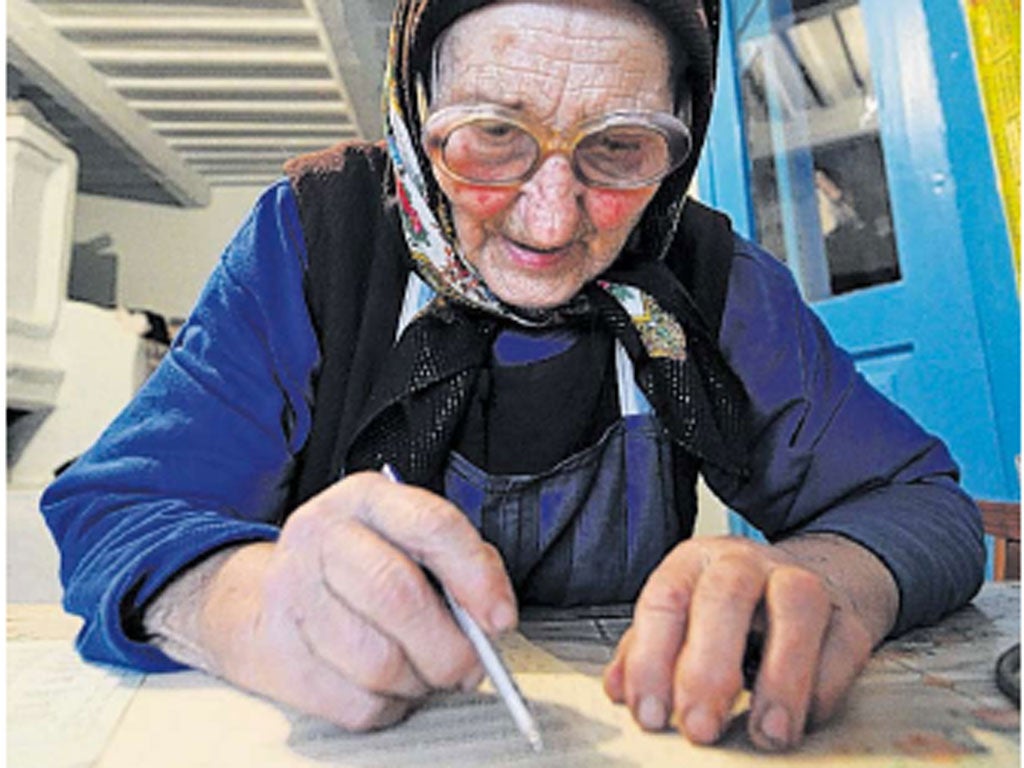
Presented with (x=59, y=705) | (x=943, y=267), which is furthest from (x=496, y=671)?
(x=943, y=267)

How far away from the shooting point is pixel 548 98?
1.18ft

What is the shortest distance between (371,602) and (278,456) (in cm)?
20

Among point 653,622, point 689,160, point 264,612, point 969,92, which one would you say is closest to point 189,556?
point 264,612

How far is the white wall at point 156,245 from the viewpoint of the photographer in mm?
2693

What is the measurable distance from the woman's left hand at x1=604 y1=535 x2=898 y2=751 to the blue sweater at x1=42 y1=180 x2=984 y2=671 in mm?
122

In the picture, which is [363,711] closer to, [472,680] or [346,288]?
[472,680]

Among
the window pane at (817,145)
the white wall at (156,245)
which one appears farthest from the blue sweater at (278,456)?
→ the white wall at (156,245)

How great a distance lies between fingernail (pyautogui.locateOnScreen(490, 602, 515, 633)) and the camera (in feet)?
0.71

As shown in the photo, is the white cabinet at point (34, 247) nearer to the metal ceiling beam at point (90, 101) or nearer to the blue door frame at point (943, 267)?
the metal ceiling beam at point (90, 101)

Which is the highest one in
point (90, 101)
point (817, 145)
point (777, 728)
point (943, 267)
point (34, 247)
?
point (90, 101)

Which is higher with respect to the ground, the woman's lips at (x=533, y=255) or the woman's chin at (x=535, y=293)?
the woman's lips at (x=533, y=255)

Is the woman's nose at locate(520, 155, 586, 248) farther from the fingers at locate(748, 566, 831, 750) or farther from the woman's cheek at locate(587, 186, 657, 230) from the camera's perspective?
the fingers at locate(748, 566, 831, 750)

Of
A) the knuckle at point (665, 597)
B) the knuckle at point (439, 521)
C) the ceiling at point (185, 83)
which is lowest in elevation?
the knuckle at point (665, 597)

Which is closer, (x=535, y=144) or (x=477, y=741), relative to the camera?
(x=477, y=741)
